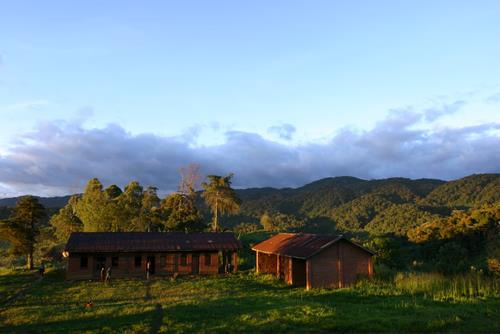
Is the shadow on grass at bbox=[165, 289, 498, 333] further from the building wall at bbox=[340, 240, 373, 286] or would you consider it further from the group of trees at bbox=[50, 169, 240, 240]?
the group of trees at bbox=[50, 169, 240, 240]

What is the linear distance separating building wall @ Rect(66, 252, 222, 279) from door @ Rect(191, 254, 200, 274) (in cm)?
10

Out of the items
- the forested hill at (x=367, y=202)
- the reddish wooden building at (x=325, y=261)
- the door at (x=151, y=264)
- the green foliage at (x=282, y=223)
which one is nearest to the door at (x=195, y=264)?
the door at (x=151, y=264)

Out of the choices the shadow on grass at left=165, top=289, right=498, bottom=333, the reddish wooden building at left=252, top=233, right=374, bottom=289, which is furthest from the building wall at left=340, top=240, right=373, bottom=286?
the shadow on grass at left=165, top=289, right=498, bottom=333

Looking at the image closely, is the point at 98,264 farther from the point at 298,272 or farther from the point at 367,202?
the point at 367,202

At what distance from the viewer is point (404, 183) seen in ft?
410

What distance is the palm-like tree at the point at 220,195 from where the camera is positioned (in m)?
51.8

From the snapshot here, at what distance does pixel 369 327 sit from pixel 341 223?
78.2 m

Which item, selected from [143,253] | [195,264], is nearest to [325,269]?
[195,264]

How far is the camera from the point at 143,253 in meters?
35.0

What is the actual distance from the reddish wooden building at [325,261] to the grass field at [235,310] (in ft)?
6.23

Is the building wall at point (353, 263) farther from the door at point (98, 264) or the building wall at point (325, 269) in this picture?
the door at point (98, 264)

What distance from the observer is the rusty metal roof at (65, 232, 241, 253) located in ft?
111

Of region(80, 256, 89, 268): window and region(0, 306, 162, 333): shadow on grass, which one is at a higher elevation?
region(80, 256, 89, 268): window

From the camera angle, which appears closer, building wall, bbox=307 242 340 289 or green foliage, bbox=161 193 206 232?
building wall, bbox=307 242 340 289
